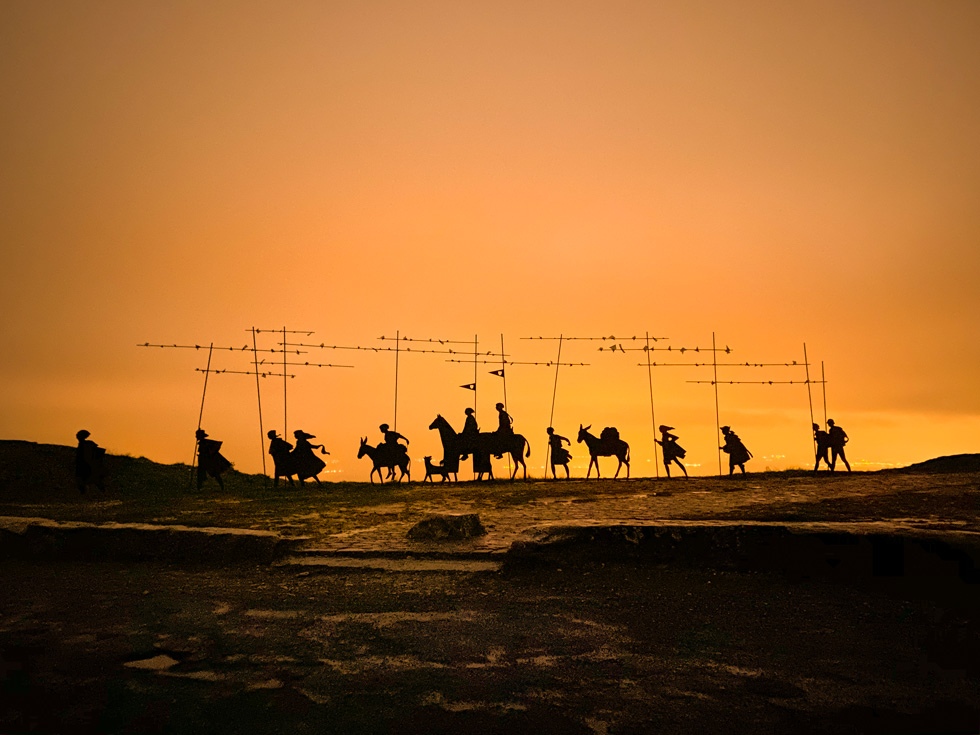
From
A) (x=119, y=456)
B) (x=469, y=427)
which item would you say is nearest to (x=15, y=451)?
(x=119, y=456)

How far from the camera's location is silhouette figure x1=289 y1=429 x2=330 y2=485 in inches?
698

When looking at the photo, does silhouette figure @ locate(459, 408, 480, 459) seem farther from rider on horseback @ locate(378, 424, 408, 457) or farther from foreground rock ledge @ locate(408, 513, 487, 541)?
Answer: foreground rock ledge @ locate(408, 513, 487, 541)

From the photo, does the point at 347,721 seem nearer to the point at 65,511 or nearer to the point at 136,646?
the point at 136,646

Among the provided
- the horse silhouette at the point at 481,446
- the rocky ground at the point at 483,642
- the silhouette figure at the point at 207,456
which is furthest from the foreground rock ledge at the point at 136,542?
the horse silhouette at the point at 481,446

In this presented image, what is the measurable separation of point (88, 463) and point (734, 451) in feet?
58.0

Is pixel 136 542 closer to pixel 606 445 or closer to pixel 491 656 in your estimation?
pixel 491 656

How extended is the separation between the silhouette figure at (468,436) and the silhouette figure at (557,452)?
231 cm

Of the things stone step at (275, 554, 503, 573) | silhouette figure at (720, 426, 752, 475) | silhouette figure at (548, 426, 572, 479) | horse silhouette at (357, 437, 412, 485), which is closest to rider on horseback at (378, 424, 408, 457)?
horse silhouette at (357, 437, 412, 485)

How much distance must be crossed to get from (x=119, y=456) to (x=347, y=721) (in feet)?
68.3

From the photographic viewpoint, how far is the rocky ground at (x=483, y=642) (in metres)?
3.67

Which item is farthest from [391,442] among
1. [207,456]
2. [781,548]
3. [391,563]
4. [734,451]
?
[781,548]

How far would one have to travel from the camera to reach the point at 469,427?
61.7ft

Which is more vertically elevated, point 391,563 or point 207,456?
point 207,456

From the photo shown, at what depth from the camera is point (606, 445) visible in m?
18.7
